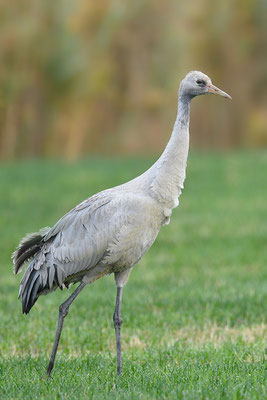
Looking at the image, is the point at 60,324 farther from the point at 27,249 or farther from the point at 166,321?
the point at 166,321

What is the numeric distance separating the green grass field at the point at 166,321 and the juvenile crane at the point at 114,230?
0.39 meters

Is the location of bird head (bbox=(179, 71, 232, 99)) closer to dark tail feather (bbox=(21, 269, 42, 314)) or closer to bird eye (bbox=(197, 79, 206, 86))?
bird eye (bbox=(197, 79, 206, 86))

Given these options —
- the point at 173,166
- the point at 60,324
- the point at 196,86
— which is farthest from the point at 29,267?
the point at 196,86

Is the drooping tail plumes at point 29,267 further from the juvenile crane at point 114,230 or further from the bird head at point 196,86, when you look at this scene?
the bird head at point 196,86

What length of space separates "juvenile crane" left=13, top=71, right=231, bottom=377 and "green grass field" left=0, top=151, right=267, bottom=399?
39cm

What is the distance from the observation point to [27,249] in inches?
219

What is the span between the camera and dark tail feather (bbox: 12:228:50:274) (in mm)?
5504

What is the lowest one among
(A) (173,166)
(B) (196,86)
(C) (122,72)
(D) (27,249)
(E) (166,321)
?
(E) (166,321)

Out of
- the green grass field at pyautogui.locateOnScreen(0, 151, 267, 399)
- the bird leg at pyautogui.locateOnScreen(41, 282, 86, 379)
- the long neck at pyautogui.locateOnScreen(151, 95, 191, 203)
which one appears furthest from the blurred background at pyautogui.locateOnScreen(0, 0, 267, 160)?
the bird leg at pyautogui.locateOnScreen(41, 282, 86, 379)

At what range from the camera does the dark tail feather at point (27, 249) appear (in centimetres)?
550

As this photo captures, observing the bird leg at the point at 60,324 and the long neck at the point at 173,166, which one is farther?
→ the long neck at the point at 173,166

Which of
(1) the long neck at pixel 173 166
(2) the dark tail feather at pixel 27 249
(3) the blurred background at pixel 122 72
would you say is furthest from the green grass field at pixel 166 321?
(3) the blurred background at pixel 122 72

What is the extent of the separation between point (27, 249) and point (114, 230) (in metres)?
0.76

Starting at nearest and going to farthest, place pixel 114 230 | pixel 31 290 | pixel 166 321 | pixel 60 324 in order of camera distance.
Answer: pixel 114 230 < pixel 60 324 < pixel 31 290 < pixel 166 321
